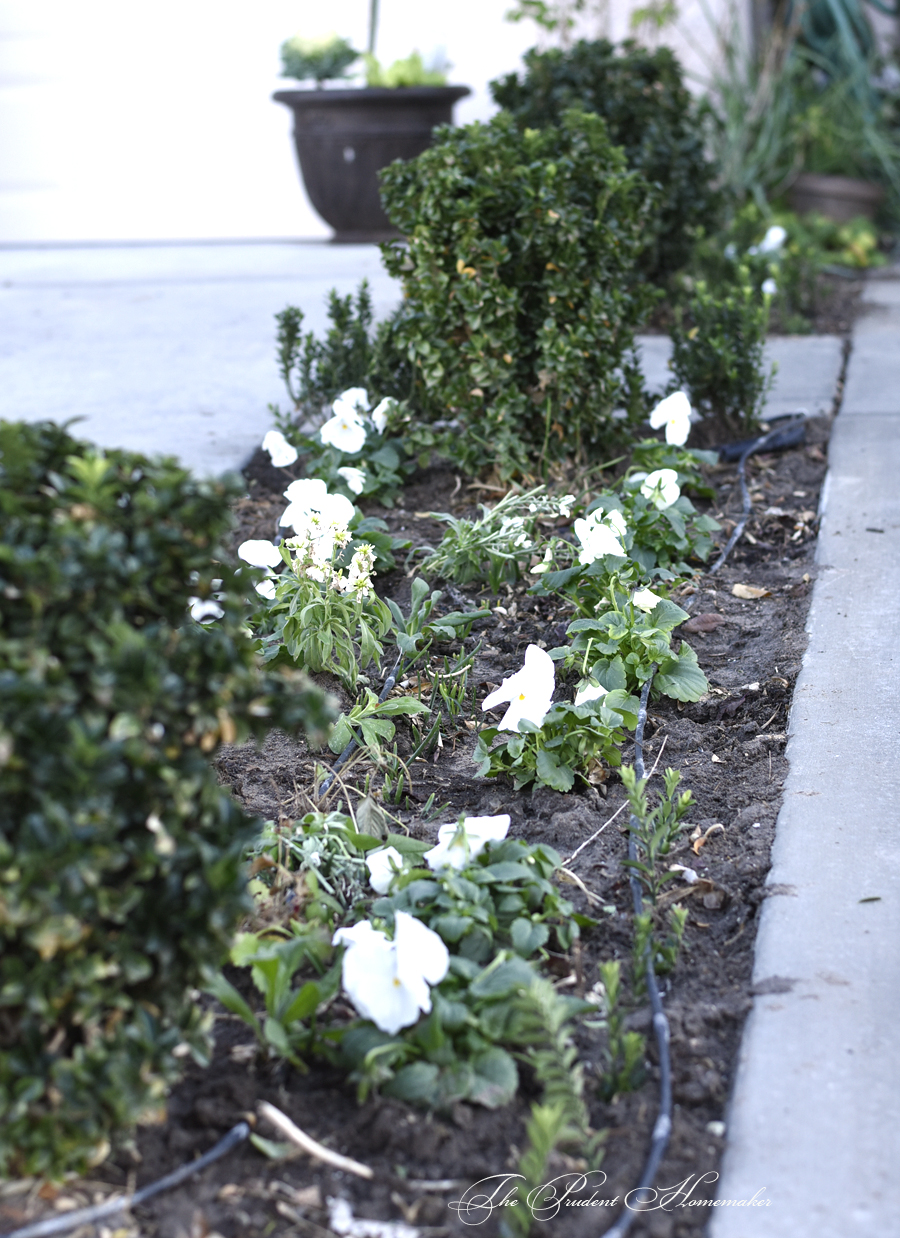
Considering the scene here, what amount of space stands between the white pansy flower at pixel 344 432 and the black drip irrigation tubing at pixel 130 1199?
2008mm

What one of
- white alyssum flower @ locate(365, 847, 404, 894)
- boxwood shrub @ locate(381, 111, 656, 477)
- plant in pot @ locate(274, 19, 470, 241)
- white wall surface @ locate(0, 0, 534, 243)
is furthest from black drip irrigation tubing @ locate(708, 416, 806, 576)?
white wall surface @ locate(0, 0, 534, 243)

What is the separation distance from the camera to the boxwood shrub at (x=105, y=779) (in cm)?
109

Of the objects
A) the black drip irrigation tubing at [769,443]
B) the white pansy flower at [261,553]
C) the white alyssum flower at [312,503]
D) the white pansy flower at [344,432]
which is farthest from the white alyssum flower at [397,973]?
the black drip irrigation tubing at [769,443]

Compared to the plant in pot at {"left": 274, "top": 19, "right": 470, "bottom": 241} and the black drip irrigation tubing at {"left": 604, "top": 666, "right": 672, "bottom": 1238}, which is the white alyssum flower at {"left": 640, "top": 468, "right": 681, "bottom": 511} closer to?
the black drip irrigation tubing at {"left": 604, "top": 666, "right": 672, "bottom": 1238}

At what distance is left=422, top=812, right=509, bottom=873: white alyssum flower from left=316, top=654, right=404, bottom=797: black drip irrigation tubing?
1.09 feet

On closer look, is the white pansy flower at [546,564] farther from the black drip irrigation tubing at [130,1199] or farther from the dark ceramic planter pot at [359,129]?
the dark ceramic planter pot at [359,129]

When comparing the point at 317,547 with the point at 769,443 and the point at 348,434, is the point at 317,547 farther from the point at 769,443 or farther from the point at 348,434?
the point at 769,443

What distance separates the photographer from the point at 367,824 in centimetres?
183

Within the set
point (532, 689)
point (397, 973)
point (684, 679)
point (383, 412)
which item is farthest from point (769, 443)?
point (397, 973)

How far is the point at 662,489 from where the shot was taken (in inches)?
107

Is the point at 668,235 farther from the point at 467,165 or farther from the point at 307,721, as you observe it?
the point at 307,721

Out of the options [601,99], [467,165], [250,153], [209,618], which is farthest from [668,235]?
[250,153]

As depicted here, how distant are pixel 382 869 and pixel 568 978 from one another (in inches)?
11.6

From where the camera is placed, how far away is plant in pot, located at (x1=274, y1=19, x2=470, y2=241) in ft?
20.8
